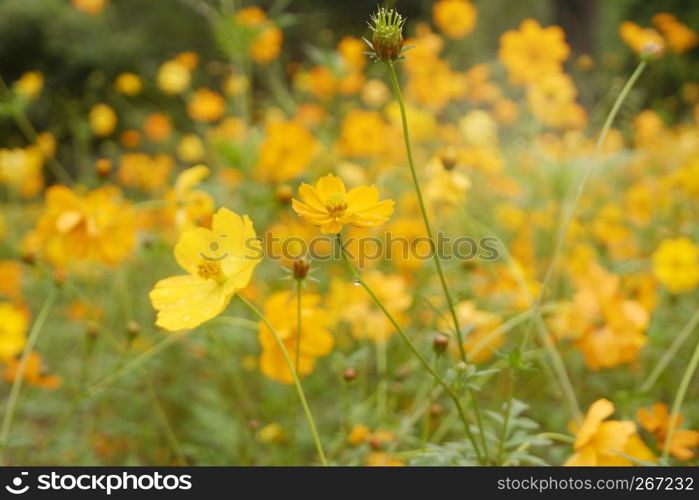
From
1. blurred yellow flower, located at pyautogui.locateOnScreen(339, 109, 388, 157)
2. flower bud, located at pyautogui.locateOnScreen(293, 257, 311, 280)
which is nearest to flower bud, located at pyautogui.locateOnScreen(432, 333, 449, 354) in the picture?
flower bud, located at pyautogui.locateOnScreen(293, 257, 311, 280)

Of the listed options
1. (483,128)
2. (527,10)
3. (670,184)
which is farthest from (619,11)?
(670,184)

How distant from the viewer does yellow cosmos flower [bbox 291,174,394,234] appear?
0.52m

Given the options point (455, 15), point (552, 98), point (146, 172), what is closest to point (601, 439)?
point (455, 15)

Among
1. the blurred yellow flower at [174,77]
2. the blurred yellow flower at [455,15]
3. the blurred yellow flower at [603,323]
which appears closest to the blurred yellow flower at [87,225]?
the blurred yellow flower at [603,323]

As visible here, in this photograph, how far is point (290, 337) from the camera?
773 millimetres

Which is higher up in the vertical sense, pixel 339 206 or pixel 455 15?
pixel 455 15

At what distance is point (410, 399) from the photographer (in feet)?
3.76

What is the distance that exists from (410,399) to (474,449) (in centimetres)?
54

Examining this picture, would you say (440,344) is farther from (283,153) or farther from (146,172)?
(146,172)

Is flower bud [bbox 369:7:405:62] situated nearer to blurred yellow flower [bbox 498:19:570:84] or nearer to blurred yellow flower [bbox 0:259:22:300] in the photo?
blurred yellow flower [bbox 498:19:570:84]

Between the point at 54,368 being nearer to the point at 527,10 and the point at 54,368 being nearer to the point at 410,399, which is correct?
the point at 410,399

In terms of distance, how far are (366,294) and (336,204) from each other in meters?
0.65

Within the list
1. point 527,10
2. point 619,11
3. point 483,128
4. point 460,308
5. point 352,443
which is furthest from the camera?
point 527,10

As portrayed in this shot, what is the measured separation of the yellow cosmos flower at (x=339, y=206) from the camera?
0.52 metres
